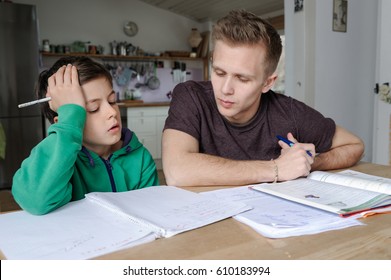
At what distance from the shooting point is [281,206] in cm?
83

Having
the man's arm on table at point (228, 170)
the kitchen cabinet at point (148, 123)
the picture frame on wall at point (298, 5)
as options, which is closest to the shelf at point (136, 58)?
the kitchen cabinet at point (148, 123)

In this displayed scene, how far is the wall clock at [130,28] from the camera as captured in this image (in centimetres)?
534

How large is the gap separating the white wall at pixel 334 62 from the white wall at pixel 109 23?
2904 millimetres

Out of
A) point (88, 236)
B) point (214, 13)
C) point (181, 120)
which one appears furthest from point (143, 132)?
point (88, 236)

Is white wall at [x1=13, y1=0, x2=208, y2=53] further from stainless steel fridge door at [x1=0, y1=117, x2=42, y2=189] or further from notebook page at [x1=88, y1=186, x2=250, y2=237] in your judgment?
notebook page at [x1=88, y1=186, x2=250, y2=237]

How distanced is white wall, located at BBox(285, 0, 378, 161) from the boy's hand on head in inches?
91.4

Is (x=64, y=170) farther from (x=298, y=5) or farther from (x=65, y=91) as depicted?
(x=298, y=5)

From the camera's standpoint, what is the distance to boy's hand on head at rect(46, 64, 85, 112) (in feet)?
3.23

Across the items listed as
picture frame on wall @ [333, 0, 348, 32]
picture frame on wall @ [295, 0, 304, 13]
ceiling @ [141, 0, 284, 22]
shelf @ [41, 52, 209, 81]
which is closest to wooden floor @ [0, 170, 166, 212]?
shelf @ [41, 52, 209, 81]

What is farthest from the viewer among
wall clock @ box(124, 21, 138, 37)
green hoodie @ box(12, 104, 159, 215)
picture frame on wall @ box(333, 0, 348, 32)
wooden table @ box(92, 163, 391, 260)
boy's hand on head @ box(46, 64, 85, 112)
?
wall clock @ box(124, 21, 138, 37)

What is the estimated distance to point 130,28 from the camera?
211 inches

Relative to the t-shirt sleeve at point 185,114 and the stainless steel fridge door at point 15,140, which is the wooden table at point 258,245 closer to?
the t-shirt sleeve at point 185,114

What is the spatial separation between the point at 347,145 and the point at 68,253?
3.82ft
